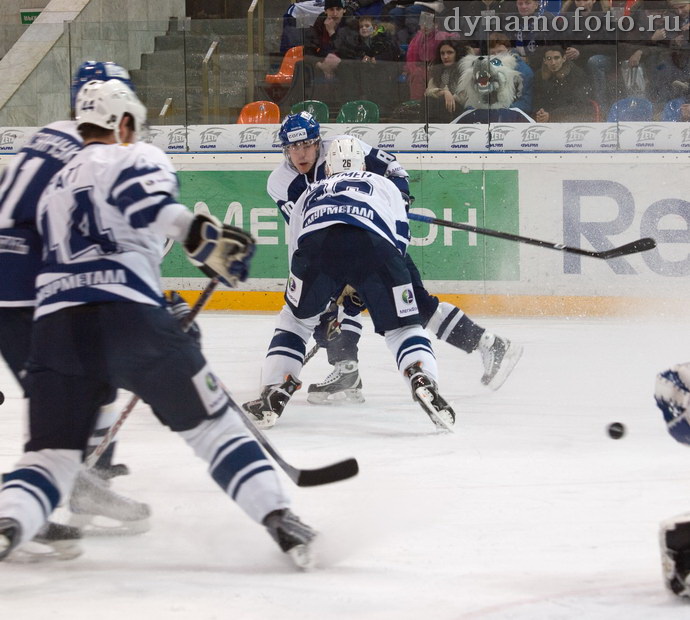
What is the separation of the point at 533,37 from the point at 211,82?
1987 millimetres

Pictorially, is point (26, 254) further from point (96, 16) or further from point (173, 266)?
point (96, 16)

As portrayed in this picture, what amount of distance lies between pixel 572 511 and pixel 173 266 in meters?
4.98

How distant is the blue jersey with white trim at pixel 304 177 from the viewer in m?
5.05

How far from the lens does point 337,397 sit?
Answer: 4863 millimetres

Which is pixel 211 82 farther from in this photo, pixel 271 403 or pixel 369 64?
pixel 271 403

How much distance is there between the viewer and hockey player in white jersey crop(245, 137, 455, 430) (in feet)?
13.3

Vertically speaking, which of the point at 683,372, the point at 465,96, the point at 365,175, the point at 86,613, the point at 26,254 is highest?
the point at 465,96

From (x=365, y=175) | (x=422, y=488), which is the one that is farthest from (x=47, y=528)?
(x=365, y=175)

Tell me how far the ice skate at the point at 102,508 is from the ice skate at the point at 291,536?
54 cm

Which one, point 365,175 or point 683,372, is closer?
point 683,372

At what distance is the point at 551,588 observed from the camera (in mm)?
2338

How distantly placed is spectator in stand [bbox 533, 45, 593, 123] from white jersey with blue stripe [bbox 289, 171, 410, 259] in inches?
116

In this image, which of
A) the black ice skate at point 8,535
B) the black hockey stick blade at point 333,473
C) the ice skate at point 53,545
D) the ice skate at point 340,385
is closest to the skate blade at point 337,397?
the ice skate at point 340,385

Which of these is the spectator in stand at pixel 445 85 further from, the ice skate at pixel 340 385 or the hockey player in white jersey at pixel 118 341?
the hockey player in white jersey at pixel 118 341
